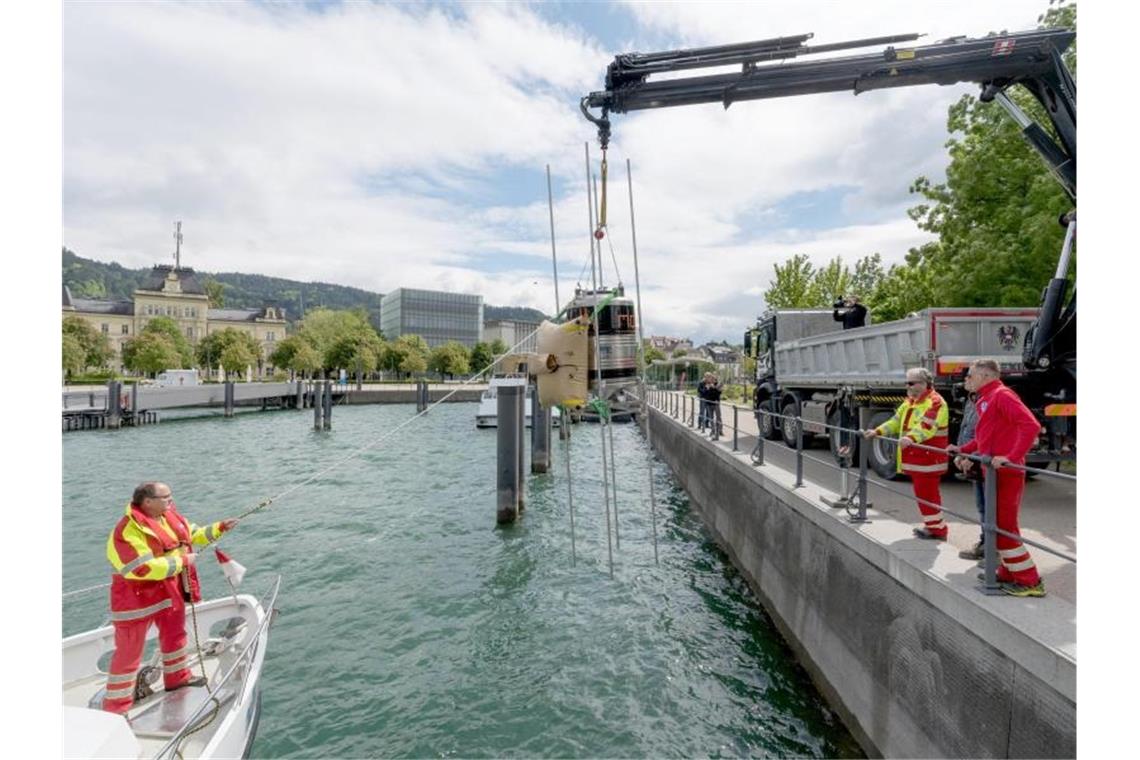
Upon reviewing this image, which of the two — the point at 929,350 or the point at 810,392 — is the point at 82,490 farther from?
the point at 929,350

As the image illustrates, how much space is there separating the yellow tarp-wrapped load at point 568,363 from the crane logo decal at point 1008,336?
618 centimetres

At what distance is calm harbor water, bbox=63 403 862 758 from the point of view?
19.6 ft

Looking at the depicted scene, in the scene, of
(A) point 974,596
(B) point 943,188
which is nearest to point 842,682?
(A) point 974,596

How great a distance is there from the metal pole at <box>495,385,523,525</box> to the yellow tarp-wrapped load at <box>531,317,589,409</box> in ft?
21.9

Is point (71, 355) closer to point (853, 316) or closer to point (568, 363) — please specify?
point (568, 363)

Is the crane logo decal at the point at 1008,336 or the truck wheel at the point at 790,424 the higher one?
the crane logo decal at the point at 1008,336

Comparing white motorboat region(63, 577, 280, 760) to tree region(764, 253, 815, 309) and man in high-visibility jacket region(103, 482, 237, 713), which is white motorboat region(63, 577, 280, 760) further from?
tree region(764, 253, 815, 309)

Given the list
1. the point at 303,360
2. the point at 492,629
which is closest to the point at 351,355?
the point at 303,360

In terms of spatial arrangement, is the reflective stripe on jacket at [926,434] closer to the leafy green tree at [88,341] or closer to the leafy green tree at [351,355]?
the leafy green tree at [351,355]

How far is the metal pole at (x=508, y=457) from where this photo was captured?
13883mm

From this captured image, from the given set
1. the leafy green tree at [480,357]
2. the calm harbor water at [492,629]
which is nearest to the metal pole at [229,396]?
the calm harbor water at [492,629]

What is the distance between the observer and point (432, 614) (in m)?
8.87

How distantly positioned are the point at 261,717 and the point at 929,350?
961 cm

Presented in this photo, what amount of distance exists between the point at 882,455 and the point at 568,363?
5.70 metres
